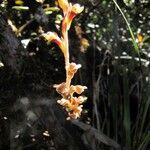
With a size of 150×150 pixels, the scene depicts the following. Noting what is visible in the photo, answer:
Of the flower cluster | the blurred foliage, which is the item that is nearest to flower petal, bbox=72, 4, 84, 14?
the flower cluster

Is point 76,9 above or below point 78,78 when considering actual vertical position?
above

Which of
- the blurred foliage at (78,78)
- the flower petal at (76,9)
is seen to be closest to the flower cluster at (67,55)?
the flower petal at (76,9)

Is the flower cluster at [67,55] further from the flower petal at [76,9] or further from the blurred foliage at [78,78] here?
the blurred foliage at [78,78]

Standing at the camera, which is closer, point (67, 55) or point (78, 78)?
point (67, 55)

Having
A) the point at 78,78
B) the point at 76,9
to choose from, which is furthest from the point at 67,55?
the point at 78,78

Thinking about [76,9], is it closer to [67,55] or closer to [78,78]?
[67,55]

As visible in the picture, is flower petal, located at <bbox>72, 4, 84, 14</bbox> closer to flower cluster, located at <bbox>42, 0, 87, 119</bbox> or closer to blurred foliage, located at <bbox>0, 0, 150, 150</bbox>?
flower cluster, located at <bbox>42, 0, 87, 119</bbox>

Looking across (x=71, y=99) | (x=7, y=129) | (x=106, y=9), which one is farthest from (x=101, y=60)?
(x=71, y=99)

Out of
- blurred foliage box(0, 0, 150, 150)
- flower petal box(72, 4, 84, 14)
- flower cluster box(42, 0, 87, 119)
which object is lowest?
blurred foliage box(0, 0, 150, 150)

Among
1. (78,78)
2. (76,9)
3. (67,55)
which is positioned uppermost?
(76,9)
